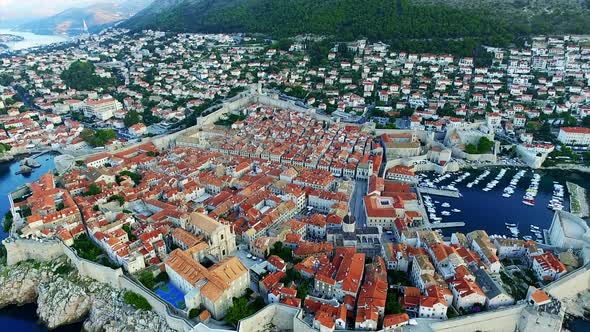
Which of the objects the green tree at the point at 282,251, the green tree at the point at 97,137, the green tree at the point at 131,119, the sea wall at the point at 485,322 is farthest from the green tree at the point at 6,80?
the sea wall at the point at 485,322

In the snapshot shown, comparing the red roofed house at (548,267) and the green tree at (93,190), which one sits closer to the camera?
the red roofed house at (548,267)

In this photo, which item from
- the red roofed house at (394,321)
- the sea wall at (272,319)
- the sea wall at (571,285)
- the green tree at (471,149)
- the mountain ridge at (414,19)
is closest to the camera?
the red roofed house at (394,321)

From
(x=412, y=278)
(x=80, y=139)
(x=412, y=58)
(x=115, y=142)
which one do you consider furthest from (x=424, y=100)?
(x=80, y=139)

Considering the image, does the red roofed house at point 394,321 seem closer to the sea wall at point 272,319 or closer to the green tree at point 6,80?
the sea wall at point 272,319

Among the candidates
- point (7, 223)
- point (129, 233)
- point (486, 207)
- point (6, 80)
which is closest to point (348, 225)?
point (486, 207)

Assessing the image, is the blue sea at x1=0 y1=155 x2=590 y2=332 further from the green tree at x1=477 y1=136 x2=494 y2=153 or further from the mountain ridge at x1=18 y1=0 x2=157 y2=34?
the mountain ridge at x1=18 y1=0 x2=157 y2=34

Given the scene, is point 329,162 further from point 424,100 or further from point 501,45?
point 501,45

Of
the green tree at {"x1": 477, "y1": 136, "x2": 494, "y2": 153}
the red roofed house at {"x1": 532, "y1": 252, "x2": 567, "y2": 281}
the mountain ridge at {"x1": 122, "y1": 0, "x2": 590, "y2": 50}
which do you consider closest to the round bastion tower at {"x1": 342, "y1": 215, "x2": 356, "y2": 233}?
the red roofed house at {"x1": 532, "y1": 252, "x2": 567, "y2": 281}
